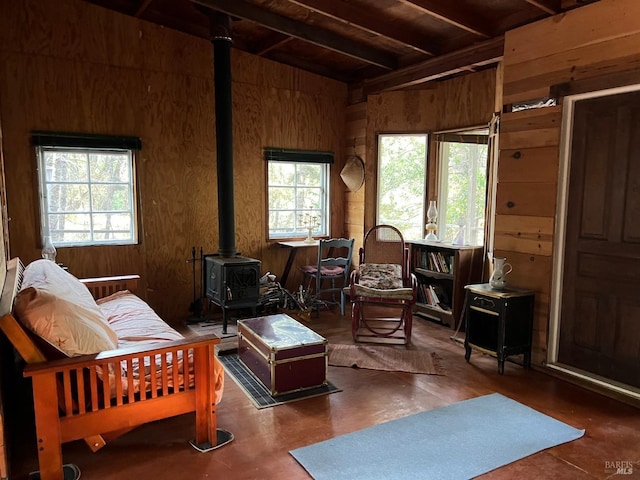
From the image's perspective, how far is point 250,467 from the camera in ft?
7.29

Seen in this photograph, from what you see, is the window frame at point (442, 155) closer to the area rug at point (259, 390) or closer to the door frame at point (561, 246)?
the door frame at point (561, 246)

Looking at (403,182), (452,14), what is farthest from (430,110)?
(452,14)

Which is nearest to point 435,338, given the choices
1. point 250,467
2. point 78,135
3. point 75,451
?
point 250,467

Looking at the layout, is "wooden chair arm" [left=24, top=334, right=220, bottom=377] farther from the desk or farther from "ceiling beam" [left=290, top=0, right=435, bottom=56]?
the desk

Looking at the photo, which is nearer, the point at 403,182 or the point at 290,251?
the point at 403,182

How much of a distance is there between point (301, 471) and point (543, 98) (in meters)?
2.99

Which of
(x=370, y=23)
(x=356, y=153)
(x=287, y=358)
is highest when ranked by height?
(x=370, y=23)

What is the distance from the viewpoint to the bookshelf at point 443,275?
441 centimetres

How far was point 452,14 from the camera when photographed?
3.69 meters

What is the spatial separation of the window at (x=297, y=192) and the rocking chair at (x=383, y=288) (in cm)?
115

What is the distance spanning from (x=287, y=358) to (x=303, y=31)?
10.3 feet

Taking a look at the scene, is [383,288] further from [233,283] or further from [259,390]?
[259,390]

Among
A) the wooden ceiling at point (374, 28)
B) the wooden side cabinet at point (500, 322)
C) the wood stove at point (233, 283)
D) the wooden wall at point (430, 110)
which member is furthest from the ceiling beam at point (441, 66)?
the wood stove at point (233, 283)

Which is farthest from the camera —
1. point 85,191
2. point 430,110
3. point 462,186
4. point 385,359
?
point 430,110
